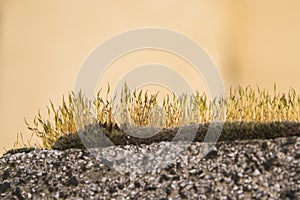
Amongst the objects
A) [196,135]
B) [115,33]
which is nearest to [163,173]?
[196,135]

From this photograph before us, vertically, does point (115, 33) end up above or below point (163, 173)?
above

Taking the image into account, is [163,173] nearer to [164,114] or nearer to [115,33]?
[164,114]

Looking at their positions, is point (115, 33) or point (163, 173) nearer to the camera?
point (163, 173)

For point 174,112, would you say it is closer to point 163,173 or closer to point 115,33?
point 163,173

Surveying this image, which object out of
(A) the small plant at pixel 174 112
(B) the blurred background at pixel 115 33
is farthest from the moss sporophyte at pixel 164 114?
(B) the blurred background at pixel 115 33

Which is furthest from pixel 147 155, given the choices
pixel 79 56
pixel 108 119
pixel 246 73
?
pixel 246 73

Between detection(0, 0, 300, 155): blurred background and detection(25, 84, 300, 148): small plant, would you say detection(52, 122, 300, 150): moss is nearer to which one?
detection(25, 84, 300, 148): small plant

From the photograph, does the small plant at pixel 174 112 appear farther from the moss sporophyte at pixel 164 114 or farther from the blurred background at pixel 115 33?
the blurred background at pixel 115 33

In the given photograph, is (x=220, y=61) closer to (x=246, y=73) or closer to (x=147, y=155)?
(x=246, y=73)
